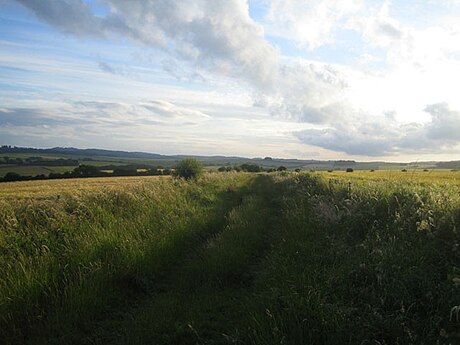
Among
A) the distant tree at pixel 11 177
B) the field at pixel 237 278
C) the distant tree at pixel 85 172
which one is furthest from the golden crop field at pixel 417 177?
the distant tree at pixel 11 177

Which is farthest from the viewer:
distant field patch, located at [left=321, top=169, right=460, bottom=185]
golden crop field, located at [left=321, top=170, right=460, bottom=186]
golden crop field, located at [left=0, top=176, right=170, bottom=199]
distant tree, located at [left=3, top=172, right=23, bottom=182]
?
distant tree, located at [left=3, top=172, right=23, bottom=182]

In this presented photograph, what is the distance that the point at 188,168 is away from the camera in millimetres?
44969

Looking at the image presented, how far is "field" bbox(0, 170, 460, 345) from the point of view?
430 cm

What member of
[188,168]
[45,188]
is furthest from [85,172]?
[188,168]

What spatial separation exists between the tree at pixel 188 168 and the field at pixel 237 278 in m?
34.7

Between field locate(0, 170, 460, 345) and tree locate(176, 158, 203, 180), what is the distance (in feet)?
114

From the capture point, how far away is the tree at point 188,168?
147 ft

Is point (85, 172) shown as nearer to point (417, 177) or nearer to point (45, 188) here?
point (45, 188)

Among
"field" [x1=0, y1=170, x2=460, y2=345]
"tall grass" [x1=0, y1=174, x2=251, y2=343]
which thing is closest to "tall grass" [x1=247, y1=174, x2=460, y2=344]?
"field" [x1=0, y1=170, x2=460, y2=345]

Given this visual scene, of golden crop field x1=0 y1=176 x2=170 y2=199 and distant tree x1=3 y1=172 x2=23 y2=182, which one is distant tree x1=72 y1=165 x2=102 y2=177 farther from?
golden crop field x1=0 y1=176 x2=170 y2=199

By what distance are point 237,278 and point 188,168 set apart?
1509 inches

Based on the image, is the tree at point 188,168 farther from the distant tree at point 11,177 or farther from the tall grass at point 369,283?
the distant tree at point 11,177

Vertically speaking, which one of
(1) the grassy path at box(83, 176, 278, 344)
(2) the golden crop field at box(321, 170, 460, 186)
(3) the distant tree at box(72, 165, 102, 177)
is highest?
(2) the golden crop field at box(321, 170, 460, 186)

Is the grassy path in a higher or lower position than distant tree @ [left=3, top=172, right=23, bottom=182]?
higher
